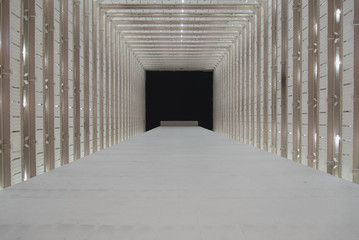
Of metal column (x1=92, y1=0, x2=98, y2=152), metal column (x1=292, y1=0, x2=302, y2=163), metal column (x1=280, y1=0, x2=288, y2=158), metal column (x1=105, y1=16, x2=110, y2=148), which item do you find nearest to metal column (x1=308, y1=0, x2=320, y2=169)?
metal column (x1=292, y1=0, x2=302, y2=163)

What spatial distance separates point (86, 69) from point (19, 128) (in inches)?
303

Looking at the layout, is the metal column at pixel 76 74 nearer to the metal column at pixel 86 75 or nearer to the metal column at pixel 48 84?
the metal column at pixel 86 75

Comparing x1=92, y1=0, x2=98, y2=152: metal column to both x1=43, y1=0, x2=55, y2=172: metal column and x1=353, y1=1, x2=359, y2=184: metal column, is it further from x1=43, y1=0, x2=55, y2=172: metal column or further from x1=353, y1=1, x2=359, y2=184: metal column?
x1=353, y1=1, x2=359, y2=184: metal column

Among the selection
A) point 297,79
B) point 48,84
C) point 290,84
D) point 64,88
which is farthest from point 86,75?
point 297,79

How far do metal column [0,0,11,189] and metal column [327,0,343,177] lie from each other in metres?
9.07

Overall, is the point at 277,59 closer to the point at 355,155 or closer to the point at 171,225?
the point at 355,155

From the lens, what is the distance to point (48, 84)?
40.9 feet

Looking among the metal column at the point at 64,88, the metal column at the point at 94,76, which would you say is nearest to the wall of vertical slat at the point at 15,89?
the metal column at the point at 64,88

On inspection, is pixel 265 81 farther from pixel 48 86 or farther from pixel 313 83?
pixel 48 86

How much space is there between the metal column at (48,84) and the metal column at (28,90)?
1.14 metres

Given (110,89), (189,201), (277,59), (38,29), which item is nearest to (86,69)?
(38,29)

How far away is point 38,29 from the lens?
1152cm

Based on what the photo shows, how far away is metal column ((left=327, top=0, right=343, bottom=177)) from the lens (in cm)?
1023

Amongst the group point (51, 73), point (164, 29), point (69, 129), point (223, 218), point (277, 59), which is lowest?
point (223, 218)
